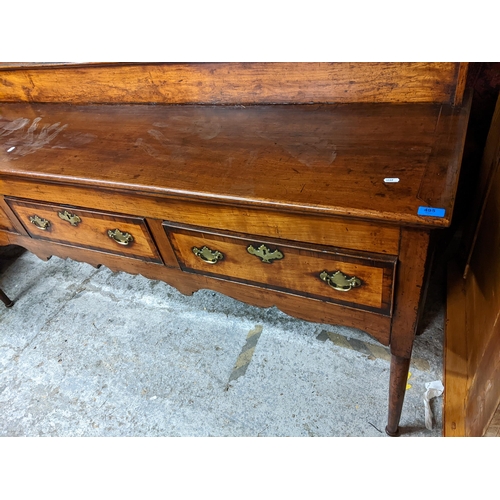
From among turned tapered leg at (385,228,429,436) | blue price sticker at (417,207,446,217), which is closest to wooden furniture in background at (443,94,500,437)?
turned tapered leg at (385,228,429,436)

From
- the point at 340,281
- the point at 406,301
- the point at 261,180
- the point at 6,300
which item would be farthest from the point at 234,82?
the point at 6,300

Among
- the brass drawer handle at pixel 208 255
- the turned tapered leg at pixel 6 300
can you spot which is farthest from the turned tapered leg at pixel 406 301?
the turned tapered leg at pixel 6 300

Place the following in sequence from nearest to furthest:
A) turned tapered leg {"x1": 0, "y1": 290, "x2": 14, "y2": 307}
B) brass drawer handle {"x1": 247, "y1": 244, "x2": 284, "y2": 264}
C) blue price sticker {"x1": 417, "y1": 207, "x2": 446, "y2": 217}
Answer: blue price sticker {"x1": 417, "y1": 207, "x2": 446, "y2": 217} < brass drawer handle {"x1": 247, "y1": 244, "x2": 284, "y2": 264} < turned tapered leg {"x1": 0, "y1": 290, "x2": 14, "y2": 307}

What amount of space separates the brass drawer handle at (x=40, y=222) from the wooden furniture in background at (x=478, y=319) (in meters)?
1.31

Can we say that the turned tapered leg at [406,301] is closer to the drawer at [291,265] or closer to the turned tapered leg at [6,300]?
the drawer at [291,265]

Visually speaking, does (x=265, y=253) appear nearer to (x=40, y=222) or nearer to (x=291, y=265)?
(x=291, y=265)

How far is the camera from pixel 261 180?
32.4 inches

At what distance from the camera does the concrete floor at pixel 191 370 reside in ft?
4.22

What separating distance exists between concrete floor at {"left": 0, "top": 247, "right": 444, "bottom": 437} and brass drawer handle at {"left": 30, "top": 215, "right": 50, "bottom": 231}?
1.99ft

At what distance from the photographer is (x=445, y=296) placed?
4.83 feet

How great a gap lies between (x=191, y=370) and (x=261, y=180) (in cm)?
92

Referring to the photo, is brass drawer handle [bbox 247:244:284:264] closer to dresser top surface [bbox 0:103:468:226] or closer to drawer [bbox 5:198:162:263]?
dresser top surface [bbox 0:103:468:226]

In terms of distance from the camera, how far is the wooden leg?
0.97 m
